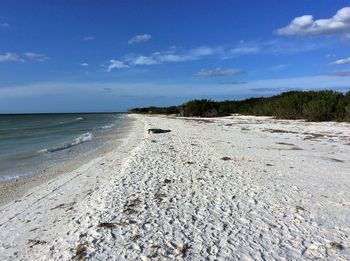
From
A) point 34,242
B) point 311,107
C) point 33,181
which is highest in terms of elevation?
point 311,107

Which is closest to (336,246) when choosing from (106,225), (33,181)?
(106,225)

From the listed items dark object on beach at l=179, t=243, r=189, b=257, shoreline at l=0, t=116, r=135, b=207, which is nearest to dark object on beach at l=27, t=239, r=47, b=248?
dark object on beach at l=179, t=243, r=189, b=257

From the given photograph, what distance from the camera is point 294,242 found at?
5875 millimetres

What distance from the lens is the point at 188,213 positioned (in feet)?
24.1

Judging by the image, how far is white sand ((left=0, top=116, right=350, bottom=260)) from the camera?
18.7 ft

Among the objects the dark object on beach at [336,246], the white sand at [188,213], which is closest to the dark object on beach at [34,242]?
the white sand at [188,213]

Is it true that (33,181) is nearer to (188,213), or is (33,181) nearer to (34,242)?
(34,242)

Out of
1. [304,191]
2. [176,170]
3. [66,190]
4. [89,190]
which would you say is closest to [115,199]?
[89,190]

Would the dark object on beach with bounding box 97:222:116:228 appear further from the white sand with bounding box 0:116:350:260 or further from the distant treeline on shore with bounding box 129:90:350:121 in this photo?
the distant treeline on shore with bounding box 129:90:350:121

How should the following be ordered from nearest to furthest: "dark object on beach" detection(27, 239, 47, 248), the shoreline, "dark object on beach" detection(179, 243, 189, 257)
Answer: "dark object on beach" detection(179, 243, 189, 257), "dark object on beach" detection(27, 239, 47, 248), the shoreline

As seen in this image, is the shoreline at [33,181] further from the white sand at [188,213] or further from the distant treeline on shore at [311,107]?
the distant treeline on shore at [311,107]

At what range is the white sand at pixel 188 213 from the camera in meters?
5.71

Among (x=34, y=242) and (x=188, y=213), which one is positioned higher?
(x=188, y=213)

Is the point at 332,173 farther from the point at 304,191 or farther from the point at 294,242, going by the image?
the point at 294,242
